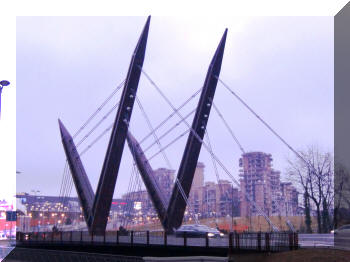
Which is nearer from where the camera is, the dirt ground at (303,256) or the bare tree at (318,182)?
the dirt ground at (303,256)

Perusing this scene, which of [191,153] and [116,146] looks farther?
[116,146]

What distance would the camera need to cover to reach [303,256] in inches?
629

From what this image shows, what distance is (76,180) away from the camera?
4106 cm

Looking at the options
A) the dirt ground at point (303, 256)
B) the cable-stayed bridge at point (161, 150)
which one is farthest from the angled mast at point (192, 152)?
the dirt ground at point (303, 256)

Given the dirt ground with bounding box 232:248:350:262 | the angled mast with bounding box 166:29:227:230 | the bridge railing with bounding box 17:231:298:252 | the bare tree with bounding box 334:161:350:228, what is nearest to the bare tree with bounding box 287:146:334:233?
the bare tree with bounding box 334:161:350:228

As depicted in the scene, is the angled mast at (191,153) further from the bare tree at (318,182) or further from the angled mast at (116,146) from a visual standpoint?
the bare tree at (318,182)

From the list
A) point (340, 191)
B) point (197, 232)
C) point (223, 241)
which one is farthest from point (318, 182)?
point (223, 241)

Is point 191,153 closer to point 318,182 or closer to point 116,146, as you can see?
point 116,146

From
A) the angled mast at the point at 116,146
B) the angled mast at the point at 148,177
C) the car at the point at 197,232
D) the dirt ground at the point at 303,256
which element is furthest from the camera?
the angled mast at the point at 148,177

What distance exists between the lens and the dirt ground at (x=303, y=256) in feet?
50.1

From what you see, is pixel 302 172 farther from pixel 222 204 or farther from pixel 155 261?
pixel 222 204

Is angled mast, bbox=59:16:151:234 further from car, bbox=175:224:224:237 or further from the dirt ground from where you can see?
the dirt ground

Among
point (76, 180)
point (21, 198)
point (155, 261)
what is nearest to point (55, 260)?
point (155, 261)

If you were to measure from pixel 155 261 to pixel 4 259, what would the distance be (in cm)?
1081
